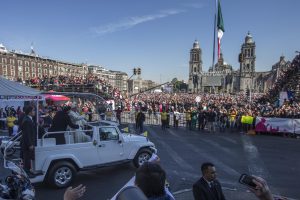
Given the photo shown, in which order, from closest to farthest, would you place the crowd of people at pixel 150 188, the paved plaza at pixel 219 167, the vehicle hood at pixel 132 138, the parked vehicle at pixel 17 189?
the crowd of people at pixel 150 188
the parked vehicle at pixel 17 189
the paved plaza at pixel 219 167
the vehicle hood at pixel 132 138

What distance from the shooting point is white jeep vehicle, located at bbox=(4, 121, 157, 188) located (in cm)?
728

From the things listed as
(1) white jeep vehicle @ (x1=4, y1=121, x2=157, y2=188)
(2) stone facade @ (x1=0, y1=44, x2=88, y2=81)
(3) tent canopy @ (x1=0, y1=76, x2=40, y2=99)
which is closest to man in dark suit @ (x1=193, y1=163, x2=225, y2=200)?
(1) white jeep vehicle @ (x1=4, y1=121, x2=157, y2=188)

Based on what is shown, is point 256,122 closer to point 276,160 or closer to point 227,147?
point 227,147

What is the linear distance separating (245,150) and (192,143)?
2775 millimetres

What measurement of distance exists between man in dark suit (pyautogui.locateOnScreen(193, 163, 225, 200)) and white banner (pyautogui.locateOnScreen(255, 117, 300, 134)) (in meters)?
15.0

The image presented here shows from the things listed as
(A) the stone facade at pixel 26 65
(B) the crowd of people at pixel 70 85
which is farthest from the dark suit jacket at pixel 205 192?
(A) the stone facade at pixel 26 65

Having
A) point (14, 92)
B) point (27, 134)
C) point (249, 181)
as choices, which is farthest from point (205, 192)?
point (14, 92)

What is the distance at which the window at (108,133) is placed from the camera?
8.45 meters

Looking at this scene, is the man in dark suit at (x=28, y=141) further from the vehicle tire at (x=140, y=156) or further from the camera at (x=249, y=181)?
the camera at (x=249, y=181)

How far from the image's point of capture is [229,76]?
388 feet

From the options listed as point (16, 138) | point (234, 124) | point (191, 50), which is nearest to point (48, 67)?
point (191, 50)

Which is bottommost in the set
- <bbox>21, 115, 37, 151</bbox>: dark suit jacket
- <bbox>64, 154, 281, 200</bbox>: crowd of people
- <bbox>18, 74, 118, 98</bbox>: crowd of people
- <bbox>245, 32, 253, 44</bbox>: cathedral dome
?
<bbox>21, 115, 37, 151</bbox>: dark suit jacket

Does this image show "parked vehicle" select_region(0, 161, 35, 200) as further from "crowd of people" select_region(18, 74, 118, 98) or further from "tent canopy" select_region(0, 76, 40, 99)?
"crowd of people" select_region(18, 74, 118, 98)

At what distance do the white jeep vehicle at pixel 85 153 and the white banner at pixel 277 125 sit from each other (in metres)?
11.0
